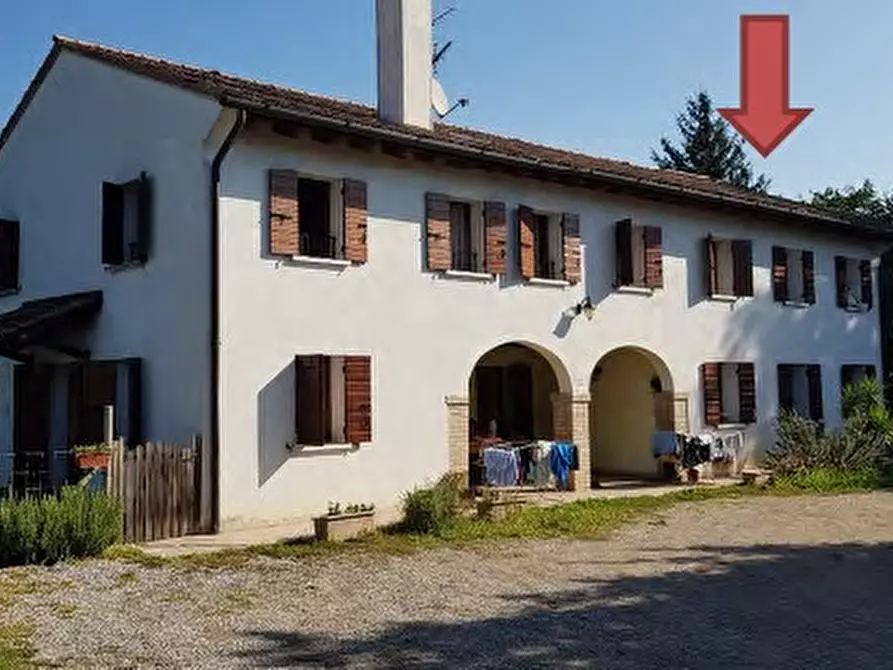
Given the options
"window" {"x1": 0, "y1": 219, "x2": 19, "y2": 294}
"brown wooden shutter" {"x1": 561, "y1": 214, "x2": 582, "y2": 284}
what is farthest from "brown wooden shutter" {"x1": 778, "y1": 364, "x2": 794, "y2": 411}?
"window" {"x1": 0, "y1": 219, "x2": 19, "y2": 294}

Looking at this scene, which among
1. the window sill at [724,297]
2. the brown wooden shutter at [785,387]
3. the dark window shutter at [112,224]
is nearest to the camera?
the dark window shutter at [112,224]

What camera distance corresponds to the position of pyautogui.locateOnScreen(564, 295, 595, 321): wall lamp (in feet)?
53.1

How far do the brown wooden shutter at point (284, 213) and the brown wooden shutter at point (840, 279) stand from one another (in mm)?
13921

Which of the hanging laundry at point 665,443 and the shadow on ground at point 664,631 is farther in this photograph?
the hanging laundry at point 665,443

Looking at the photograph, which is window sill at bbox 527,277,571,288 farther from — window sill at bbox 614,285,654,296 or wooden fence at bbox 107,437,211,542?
wooden fence at bbox 107,437,211,542

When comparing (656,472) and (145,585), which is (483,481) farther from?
(145,585)

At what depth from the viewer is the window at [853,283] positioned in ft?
71.3

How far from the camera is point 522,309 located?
50.8 feet

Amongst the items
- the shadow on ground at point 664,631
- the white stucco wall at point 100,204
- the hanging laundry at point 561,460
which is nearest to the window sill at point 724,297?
the hanging laundry at point 561,460

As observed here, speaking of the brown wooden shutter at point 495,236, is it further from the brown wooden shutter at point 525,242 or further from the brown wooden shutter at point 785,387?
the brown wooden shutter at point 785,387

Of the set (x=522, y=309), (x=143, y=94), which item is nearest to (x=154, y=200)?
(x=143, y=94)

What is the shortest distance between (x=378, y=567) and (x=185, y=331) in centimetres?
466

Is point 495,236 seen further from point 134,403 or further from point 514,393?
point 134,403

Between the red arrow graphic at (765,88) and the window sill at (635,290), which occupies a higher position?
the red arrow graphic at (765,88)
